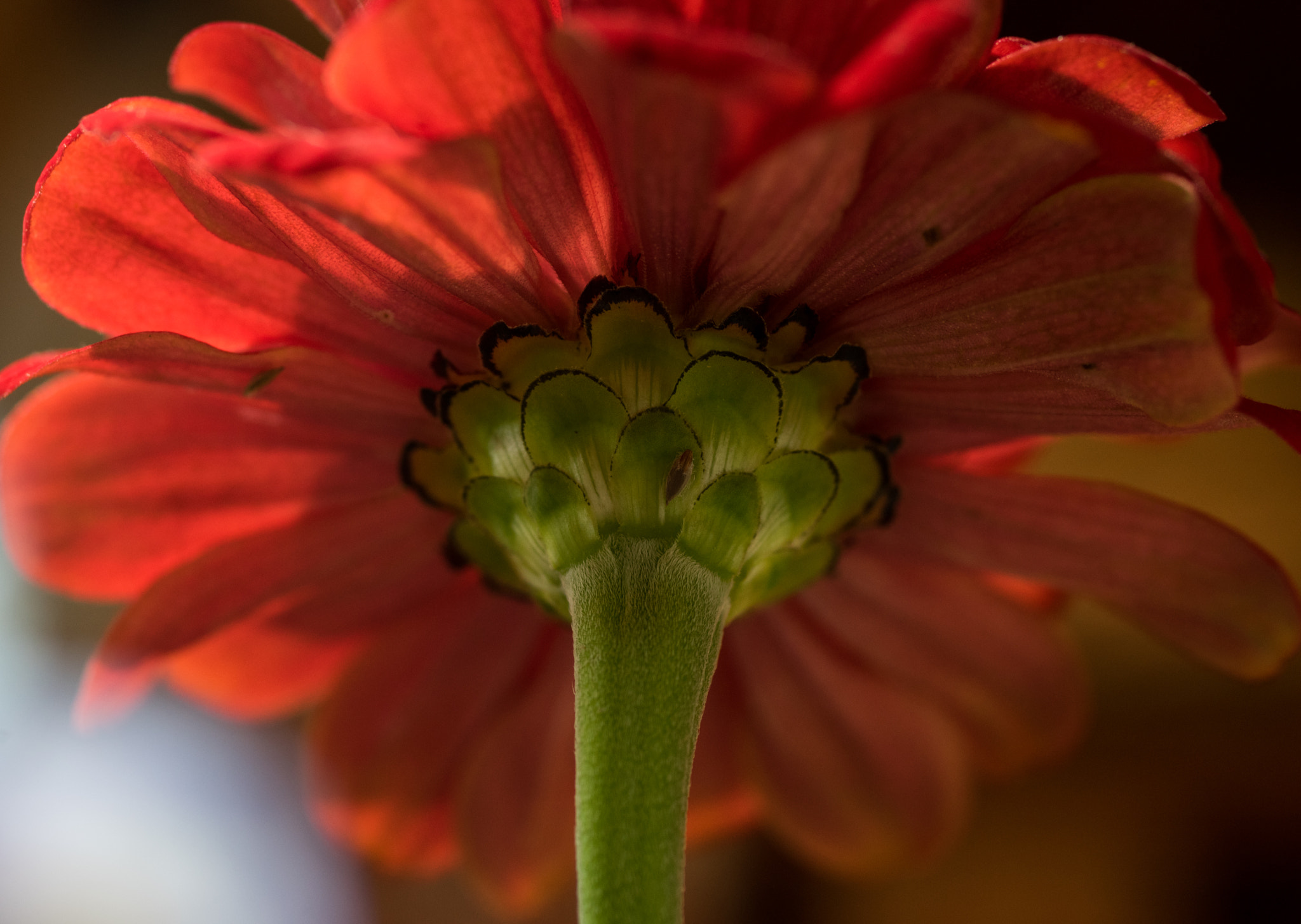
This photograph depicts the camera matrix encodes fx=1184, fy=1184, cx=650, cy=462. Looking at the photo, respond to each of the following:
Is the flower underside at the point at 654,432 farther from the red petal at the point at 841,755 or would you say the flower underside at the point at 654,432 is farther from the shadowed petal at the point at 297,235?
the red petal at the point at 841,755

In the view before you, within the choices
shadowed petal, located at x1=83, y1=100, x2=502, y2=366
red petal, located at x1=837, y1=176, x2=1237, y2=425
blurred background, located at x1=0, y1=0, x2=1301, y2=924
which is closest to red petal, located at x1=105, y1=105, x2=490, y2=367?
shadowed petal, located at x1=83, y1=100, x2=502, y2=366

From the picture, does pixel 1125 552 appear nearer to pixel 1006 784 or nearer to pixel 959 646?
pixel 959 646

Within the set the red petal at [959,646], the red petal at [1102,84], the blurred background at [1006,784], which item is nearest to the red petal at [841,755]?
the red petal at [959,646]

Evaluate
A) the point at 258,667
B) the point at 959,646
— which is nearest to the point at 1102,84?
the point at 959,646

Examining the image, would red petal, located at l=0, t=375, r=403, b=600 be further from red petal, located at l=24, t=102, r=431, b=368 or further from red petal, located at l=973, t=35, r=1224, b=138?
red petal, located at l=973, t=35, r=1224, b=138

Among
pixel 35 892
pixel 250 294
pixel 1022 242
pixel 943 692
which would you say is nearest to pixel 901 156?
pixel 1022 242

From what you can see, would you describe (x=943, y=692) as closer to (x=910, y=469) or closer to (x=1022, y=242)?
(x=910, y=469)

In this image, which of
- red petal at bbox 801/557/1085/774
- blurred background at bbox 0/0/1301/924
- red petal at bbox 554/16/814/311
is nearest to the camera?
red petal at bbox 554/16/814/311
